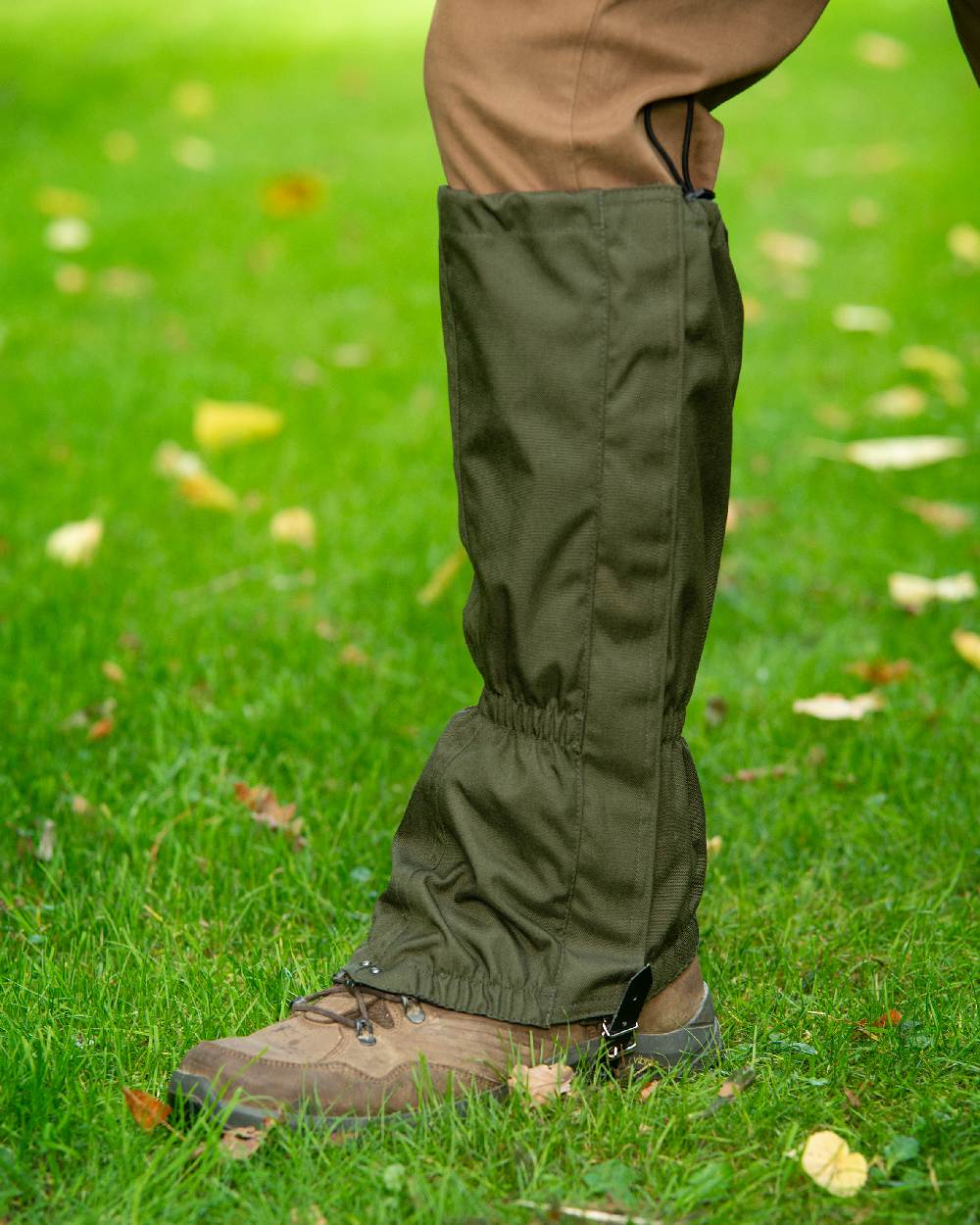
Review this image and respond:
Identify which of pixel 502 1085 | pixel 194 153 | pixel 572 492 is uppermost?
pixel 572 492

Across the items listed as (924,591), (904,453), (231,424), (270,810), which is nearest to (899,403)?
(904,453)

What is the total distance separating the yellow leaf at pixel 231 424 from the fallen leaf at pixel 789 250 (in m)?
2.00

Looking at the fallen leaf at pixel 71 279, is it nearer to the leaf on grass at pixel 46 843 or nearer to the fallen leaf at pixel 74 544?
the fallen leaf at pixel 74 544

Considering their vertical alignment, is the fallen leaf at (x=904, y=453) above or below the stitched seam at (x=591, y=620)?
below

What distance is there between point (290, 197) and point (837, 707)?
3.58m

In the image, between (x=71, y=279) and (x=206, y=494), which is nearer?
(x=206, y=494)

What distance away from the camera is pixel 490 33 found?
137cm

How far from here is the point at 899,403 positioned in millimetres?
3623

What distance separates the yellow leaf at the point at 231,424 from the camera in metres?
3.42

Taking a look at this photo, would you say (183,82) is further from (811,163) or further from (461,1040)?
(461,1040)

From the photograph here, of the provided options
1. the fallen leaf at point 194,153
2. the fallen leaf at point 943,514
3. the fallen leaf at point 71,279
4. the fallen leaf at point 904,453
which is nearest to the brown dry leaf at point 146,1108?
the fallen leaf at point 943,514

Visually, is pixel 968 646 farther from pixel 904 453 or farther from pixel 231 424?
pixel 231 424

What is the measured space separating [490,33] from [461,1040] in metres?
0.96

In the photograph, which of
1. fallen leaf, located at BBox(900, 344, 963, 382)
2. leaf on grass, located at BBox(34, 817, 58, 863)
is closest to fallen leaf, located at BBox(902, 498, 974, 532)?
fallen leaf, located at BBox(900, 344, 963, 382)
